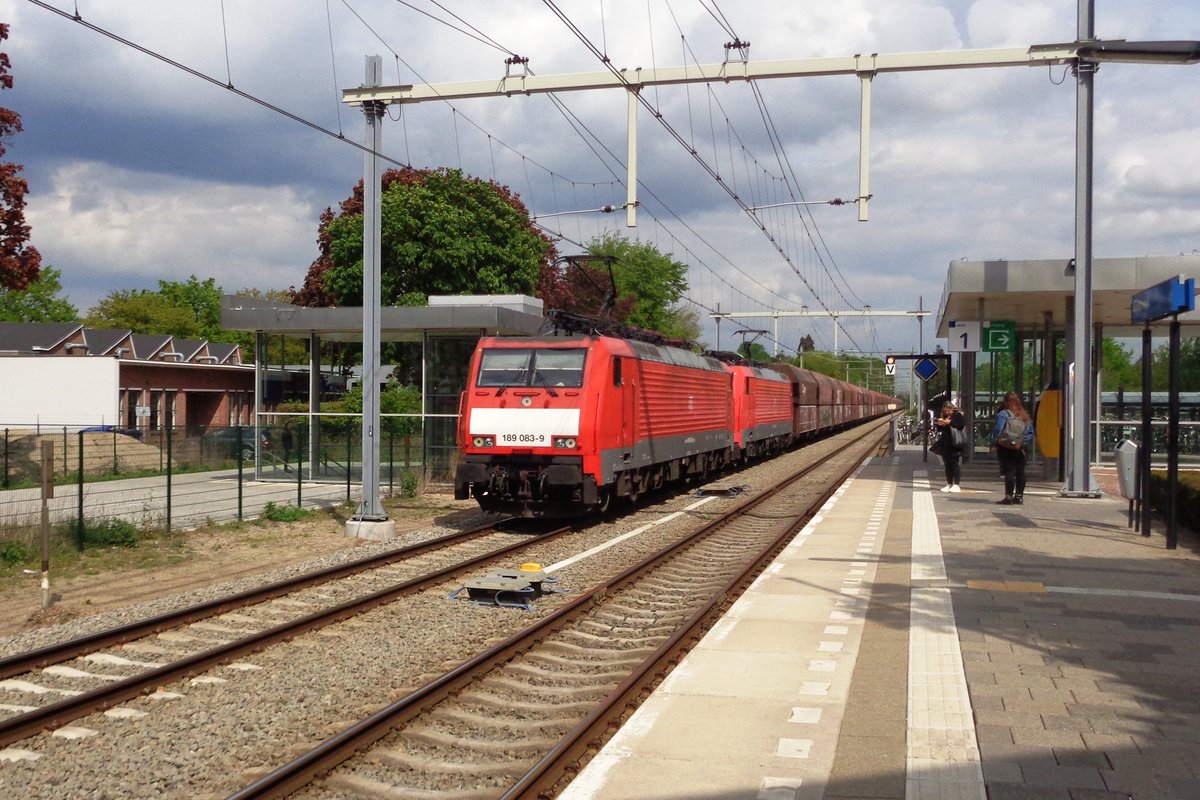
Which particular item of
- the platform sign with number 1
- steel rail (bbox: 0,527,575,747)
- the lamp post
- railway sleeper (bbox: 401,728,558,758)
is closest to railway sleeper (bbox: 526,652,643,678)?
railway sleeper (bbox: 401,728,558,758)

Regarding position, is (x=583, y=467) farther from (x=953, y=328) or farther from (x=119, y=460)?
(x=953, y=328)

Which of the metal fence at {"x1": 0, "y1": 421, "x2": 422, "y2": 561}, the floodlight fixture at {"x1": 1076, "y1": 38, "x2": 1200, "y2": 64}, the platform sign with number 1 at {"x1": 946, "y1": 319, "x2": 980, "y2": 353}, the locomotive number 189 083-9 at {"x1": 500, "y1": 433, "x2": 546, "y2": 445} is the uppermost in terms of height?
the floodlight fixture at {"x1": 1076, "y1": 38, "x2": 1200, "y2": 64}

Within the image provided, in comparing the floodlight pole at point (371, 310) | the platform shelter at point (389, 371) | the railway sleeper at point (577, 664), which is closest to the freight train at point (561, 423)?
the floodlight pole at point (371, 310)

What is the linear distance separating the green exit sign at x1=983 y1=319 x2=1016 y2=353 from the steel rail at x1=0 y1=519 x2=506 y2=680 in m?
15.9

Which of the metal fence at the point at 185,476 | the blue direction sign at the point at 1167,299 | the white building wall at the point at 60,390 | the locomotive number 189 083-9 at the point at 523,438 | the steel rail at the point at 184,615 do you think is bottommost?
the steel rail at the point at 184,615

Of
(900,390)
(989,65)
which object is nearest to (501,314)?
(989,65)

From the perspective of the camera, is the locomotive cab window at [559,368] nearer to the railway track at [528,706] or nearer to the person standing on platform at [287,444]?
the railway track at [528,706]

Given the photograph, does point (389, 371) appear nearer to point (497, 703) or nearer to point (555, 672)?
point (555, 672)

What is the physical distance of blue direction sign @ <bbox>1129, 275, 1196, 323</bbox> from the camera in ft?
38.8

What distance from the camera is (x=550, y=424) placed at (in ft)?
49.1

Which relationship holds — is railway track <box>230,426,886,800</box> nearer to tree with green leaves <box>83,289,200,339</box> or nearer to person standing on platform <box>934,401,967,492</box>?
Result: person standing on platform <box>934,401,967,492</box>

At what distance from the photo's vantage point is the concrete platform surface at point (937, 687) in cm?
510

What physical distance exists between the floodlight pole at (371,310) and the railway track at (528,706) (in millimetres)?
4892

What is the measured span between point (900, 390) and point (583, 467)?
5218 inches
